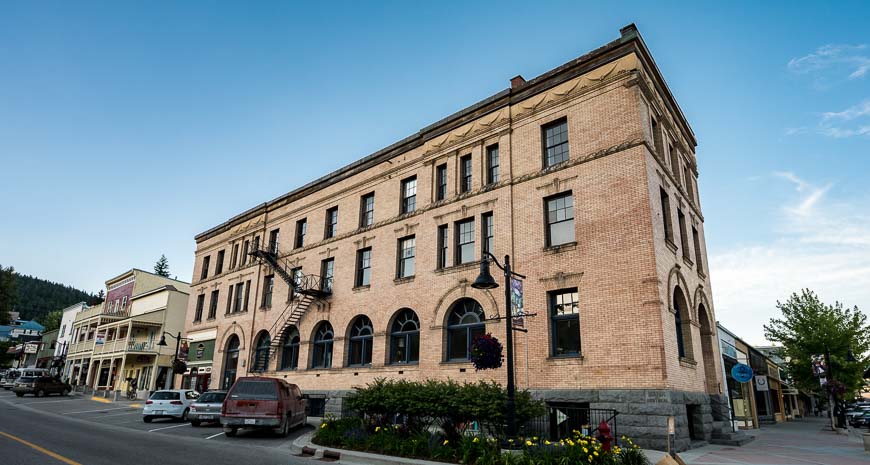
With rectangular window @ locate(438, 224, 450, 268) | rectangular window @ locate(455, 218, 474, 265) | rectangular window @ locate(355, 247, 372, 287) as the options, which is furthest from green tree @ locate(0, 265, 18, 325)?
rectangular window @ locate(455, 218, 474, 265)

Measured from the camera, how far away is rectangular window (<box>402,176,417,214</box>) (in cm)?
2478

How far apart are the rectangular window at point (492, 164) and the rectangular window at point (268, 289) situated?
52.2ft

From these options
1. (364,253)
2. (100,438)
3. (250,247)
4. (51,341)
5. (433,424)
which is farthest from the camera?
(51,341)

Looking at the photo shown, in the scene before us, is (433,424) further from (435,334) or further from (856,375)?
(856,375)

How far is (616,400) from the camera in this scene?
49.8 ft

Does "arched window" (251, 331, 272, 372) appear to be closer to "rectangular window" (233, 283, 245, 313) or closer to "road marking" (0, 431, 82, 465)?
"rectangular window" (233, 283, 245, 313)

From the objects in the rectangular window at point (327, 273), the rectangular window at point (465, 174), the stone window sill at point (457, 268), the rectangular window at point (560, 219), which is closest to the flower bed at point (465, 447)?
the rectangular window at point (560, 219)

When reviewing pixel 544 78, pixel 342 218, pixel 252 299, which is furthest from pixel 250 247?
pixel 544 78

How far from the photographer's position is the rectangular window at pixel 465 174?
22.7 metres

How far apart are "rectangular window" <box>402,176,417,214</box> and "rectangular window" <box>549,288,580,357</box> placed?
30.2 ft

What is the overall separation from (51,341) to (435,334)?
75.9 m

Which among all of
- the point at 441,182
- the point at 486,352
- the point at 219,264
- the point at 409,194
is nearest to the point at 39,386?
the point at 219,264

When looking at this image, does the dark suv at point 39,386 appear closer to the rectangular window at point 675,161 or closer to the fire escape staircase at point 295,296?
the fire escape staircase at point 295,296

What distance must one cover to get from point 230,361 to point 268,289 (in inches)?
217
